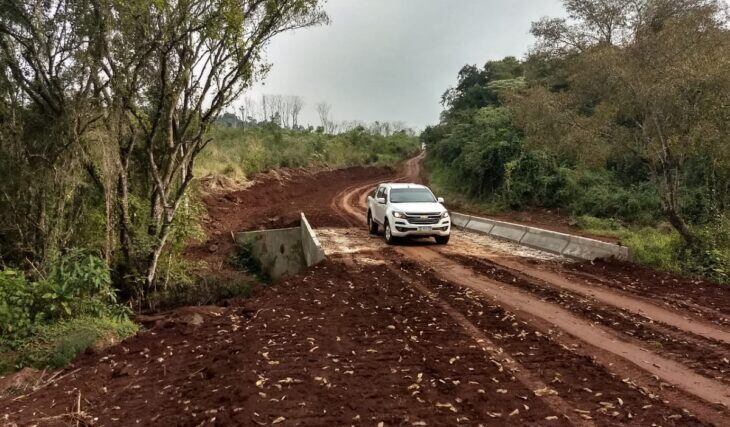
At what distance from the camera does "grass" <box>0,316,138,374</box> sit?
786cm

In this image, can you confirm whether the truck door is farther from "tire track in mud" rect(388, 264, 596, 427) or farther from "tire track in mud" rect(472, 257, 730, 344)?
"tire track in mud" rect(388, 264, 596, 427)

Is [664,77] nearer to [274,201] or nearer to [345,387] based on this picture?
[345,387]

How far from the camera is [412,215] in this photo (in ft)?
48.4

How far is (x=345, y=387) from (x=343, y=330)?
220 centimetres

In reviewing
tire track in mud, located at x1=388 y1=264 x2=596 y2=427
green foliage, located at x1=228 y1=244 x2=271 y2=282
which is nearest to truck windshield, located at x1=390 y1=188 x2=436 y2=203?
green foliage, located at x1=228 y1=244 x2=271 y2=282

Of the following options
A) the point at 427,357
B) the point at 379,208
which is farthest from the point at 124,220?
the point at 427,357

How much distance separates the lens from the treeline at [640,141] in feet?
36.7

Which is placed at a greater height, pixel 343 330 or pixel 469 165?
pixel 469 165

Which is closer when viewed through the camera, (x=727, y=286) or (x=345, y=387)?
(x=345, y=387)

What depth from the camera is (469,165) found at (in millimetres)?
27156

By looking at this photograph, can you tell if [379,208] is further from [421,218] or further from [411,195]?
[421,218]

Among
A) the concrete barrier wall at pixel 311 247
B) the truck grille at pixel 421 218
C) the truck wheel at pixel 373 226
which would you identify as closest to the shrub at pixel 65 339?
the concrete barrier wall at pixel 311 247

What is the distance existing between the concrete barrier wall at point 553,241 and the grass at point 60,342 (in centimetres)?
1077

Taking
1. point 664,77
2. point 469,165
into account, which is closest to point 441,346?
point 664,77
